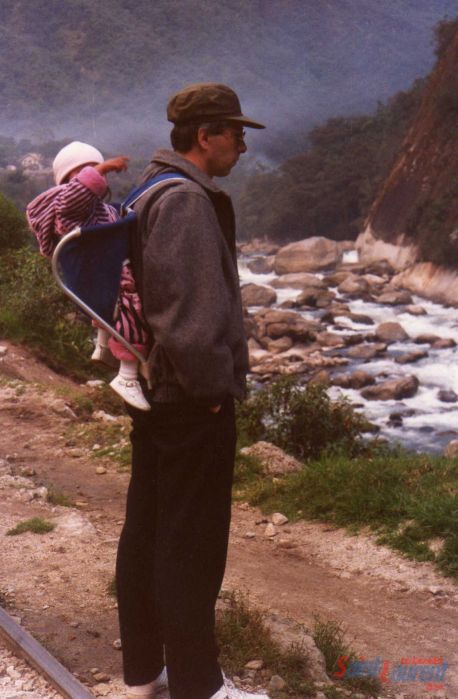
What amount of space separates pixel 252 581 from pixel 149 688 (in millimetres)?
1732

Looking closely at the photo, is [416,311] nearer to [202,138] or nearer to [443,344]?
[443,344]

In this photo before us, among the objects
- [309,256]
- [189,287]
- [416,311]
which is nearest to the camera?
[189,287]

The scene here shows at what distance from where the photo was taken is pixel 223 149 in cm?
229

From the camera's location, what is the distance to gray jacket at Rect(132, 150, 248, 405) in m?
2.11

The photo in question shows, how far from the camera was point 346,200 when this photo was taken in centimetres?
4628

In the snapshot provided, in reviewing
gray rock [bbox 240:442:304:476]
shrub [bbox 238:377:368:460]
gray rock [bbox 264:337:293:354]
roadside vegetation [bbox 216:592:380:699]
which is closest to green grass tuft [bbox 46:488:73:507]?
gray rock [bbox 240:442:304:476]

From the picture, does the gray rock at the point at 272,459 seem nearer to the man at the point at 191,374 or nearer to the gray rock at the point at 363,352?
the man at the point at 191,374

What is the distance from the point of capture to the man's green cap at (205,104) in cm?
223

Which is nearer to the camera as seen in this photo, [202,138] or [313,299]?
[202,138]

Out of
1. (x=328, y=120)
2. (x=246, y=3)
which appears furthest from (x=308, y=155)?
(x=246, y=3)

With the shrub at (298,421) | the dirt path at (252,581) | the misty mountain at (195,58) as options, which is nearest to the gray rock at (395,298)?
the shrub at (298,421)

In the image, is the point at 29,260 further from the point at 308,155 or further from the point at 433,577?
the point at 308,155

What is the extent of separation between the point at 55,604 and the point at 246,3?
8129 centimetres


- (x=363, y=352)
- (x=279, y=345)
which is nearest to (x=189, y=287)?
(x=363, y=352)
